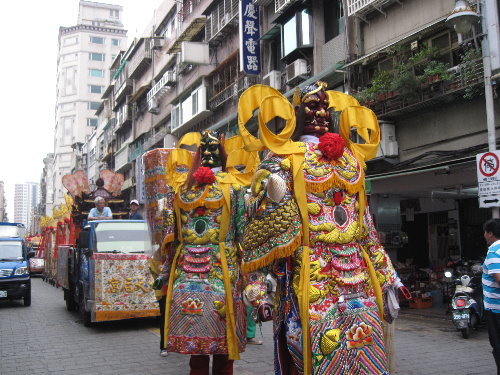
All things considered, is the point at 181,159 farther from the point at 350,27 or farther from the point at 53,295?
the point at 53,295

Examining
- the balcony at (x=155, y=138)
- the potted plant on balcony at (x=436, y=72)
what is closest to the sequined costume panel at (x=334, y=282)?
the potted plant on balcony at (x=436, y=72)

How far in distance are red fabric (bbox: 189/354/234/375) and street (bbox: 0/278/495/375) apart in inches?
46.5

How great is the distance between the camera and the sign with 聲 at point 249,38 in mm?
18953

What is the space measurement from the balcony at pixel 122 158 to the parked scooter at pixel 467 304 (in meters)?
34.5

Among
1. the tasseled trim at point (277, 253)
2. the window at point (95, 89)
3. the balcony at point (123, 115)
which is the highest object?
the window at point (95, 89)

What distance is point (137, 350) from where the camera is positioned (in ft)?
22.6

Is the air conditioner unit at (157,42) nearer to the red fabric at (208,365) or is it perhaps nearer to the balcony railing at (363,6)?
the balcony railing at (363,6)

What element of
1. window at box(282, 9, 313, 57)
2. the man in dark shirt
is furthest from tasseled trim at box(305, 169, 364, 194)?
window at box(282, 9, 313, 57)

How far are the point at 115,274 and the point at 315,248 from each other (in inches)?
254

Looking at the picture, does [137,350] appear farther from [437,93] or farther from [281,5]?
[281,5]

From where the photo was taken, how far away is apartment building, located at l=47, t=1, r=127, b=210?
76688 mm

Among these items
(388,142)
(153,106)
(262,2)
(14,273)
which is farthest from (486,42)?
(153,106)

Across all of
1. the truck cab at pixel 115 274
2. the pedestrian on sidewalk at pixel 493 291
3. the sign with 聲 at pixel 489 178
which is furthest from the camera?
the truck cab at pixel 115 274

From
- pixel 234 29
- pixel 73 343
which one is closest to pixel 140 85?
pixel 234 29
